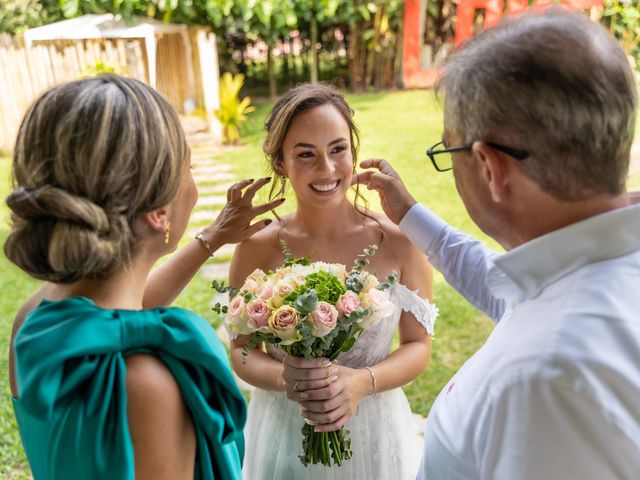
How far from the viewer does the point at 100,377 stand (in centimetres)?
117

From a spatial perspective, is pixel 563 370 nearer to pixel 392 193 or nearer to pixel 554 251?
pixel 554 251

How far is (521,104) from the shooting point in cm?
110

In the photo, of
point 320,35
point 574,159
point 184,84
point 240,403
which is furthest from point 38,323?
point 320,35

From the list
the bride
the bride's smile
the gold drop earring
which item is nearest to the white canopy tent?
the bride

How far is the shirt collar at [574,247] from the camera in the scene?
1.12 m

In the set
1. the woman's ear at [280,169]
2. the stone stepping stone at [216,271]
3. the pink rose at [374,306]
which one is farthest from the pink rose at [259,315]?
the stone stepping stone at [216,271]

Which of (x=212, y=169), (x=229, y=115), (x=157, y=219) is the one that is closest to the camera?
(x=157, y=219)

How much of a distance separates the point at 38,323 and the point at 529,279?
3.36ft

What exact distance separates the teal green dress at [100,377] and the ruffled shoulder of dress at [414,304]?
116cm

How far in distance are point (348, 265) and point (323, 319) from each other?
81 cm

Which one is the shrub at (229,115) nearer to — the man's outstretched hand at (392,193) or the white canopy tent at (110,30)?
the white canopy tent at (110,30)

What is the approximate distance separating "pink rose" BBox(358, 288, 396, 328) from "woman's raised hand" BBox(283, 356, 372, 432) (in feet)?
0.60

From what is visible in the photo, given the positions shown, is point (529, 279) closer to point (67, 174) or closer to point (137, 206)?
point (137, 206)

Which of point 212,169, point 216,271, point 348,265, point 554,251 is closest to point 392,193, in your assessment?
point 348,265
